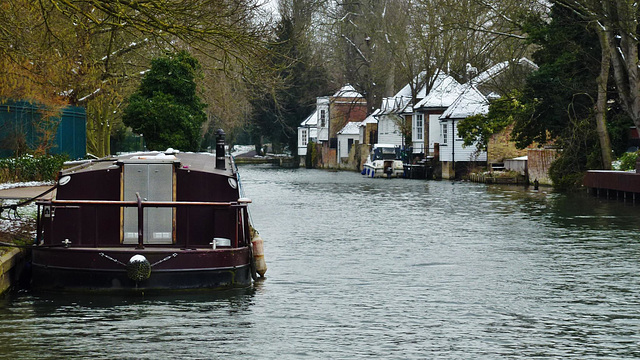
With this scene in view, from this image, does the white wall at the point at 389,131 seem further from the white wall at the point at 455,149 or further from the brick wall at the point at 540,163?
the brick wall at the point at 540,163

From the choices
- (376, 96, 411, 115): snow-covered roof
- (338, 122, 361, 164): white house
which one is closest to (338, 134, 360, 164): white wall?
(338, 122, 361, 164): white house

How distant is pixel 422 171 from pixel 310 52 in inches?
1226

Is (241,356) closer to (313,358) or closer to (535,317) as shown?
(313,358)

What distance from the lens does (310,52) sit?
315 feet

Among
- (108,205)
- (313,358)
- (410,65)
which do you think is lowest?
(313,358)

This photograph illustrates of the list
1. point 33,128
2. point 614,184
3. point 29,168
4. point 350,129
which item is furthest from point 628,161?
point 350,129

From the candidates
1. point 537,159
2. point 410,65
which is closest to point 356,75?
point 410,65

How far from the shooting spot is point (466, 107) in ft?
219

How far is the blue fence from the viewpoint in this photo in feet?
99.4

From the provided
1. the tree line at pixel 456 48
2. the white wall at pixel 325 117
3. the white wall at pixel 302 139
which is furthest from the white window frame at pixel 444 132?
the white wall at pixel 302 139

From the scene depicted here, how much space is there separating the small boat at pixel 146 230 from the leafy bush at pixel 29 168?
11.0 m

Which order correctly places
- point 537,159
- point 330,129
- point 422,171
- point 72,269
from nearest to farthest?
1. point 72,269
2. point 537,159
3. point 422,171
4. point 330,129

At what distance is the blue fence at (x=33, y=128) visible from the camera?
99.4ft

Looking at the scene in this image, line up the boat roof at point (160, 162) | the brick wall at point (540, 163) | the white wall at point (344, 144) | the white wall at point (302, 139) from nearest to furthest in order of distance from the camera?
the boat roof at point (160, 162) < the brick wall at point (540, 163) < the white wall at point (344, 144) < the white wall at point (302, 139)
